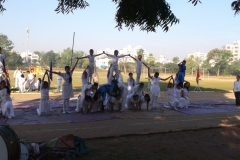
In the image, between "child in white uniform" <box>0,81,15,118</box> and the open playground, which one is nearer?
the open playground

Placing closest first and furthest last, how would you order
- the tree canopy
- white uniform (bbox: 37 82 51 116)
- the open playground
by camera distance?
the tree canopy, the open playground, white uniform (bbox: 37 82 51 116)

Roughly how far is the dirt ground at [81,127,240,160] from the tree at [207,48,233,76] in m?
60.4

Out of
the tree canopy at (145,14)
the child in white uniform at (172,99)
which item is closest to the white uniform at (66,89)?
the child in white uniform at (172,99)

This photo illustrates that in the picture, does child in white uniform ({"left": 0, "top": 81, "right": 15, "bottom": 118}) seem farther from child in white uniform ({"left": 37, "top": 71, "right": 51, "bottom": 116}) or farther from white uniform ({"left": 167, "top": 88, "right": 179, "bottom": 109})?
white uniform ({"left": 167, "top": 88, "right": 179, "bottom": 109})

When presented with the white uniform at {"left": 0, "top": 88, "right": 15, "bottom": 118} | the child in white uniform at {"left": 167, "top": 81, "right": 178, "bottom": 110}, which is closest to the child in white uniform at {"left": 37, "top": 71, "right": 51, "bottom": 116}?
the white uniform at {"left": 0, "top": 88, "right": 15, "bottom": 118}

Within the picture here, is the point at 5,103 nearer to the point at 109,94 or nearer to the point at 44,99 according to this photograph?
the point at 44,99

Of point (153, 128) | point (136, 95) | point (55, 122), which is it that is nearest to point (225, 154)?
point (153, 128)

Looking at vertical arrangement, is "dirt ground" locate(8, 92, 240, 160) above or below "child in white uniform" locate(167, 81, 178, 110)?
below

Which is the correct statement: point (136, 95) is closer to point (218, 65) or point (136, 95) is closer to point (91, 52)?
point (91, 52)

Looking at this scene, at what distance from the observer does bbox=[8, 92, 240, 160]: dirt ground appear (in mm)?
6574

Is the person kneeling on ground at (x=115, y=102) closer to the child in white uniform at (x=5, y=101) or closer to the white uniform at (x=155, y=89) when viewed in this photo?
the white uniform at (x=155, y=89)

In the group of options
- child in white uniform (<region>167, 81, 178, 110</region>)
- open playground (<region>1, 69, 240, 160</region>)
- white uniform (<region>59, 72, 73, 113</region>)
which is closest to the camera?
open playground (<region>1, 69, 240, 160</region>)

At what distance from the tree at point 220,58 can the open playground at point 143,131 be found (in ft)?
190

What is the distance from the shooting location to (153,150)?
698 centimetres
